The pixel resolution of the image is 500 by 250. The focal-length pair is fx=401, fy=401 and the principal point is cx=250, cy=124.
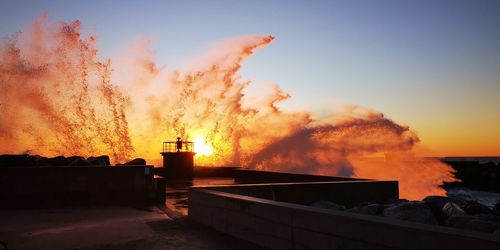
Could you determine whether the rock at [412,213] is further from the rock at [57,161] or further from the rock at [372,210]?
the rock at [57,161]

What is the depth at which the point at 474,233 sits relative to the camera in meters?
4.00

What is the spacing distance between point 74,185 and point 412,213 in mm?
11779

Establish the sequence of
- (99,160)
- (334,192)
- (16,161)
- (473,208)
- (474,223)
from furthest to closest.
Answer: (99,160) → (16,161) → (334,192) → (473,208) → (474,223)

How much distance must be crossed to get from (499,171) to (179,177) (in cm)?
5249

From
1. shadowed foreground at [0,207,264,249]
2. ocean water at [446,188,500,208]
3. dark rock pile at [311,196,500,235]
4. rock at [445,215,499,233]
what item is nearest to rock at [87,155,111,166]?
shadowed foreground at [0,207,264,249]

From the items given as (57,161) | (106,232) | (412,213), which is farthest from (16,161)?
(412,213)

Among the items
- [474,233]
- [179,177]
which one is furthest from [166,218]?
[179,177]

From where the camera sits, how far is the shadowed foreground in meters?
7.62

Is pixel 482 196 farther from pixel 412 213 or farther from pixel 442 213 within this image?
pixel 412 213

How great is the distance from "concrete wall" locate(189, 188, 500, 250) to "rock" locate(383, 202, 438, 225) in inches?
115

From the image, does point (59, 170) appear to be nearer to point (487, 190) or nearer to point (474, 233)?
point (474, 233)

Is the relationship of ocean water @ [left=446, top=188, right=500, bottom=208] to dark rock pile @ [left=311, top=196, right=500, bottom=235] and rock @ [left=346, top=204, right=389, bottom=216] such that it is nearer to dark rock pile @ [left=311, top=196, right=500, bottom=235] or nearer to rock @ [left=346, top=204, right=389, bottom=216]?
dark rock pile @ [left=311, top=196, right=500, bottom=235]

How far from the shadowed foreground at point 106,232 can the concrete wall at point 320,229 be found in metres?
0.38

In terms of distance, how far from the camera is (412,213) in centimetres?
838
